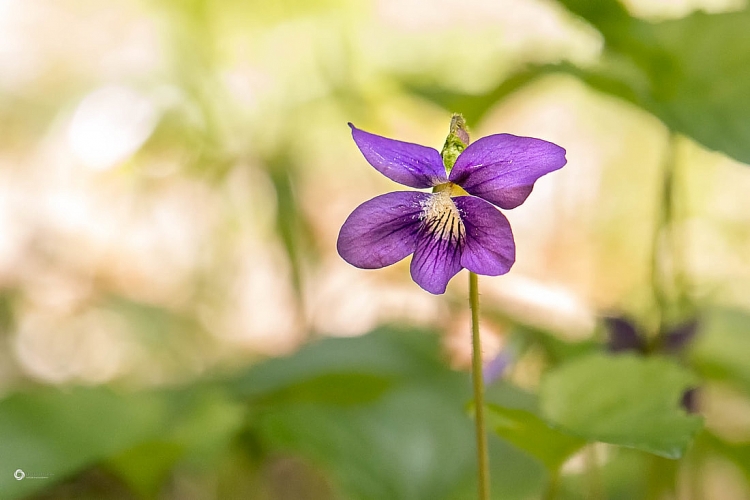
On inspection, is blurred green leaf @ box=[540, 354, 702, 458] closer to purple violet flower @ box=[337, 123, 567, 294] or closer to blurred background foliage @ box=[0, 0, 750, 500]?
blurred background foliage @ box=[0, 0, 750, 500]

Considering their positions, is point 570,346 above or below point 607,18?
below

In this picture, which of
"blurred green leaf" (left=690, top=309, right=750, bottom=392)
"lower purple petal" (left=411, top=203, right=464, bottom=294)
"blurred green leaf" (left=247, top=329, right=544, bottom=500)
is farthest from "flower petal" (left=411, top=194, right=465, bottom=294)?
"blurred green leaf" (left=690, top=309, right=750, bottom=392)

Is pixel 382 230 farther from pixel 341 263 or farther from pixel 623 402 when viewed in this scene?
pixel 341 263

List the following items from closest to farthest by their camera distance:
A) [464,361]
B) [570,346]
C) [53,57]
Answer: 1. [570,346]
2. [464,361]
3. [53,57]

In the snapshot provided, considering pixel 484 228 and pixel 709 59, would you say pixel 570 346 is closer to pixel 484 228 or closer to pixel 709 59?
pixel 709 59

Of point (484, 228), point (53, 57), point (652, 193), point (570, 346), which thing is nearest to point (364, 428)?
point (570, 346)

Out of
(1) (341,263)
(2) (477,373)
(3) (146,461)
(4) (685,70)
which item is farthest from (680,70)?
(1) (341,263)

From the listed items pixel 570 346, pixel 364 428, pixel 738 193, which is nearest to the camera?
pixel 364 428
